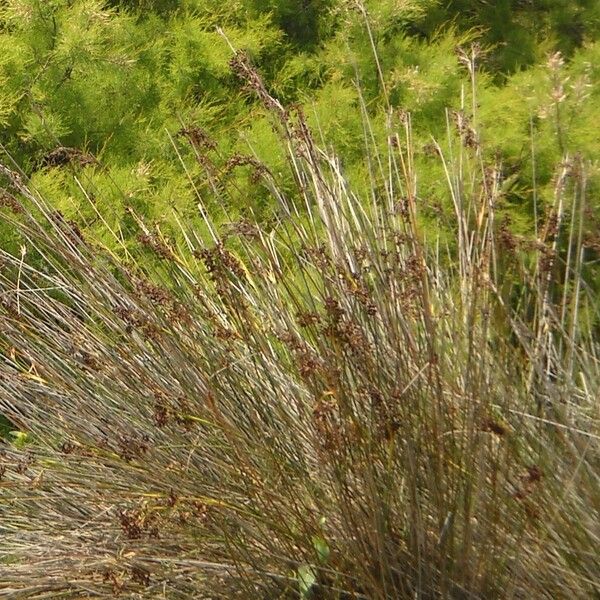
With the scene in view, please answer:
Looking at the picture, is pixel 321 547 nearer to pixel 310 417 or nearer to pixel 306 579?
pixel 306 579

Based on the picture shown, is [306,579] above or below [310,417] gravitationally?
below

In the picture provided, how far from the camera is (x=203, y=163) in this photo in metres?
2.26

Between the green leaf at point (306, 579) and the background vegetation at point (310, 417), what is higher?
the background vegetation at point (310, 417)

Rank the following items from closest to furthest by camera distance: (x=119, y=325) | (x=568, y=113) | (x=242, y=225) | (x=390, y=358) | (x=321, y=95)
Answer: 1. (x=242, y=225)
2. (x=390, y=358)
3. (x=119, y=325)
4. (x=568, y=113)
5. (x=321, y=95)

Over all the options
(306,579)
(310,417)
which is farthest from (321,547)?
(310,417)

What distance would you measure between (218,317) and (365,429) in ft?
1.86

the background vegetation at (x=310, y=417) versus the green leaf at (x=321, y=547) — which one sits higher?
the background vegetation at (x=310, y=417)

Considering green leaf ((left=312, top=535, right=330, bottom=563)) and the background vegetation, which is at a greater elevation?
the background vegetation

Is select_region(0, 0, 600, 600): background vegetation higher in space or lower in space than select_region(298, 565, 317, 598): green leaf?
higher

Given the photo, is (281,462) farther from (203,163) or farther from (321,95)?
(321,95)

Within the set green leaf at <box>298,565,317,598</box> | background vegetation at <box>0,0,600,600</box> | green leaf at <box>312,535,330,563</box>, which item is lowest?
green leaf at <box>298,565,317,598</box>

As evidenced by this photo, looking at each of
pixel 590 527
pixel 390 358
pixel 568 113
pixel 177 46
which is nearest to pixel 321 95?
pixel 177 46

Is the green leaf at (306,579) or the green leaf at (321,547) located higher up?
the green leaf at (321,547)

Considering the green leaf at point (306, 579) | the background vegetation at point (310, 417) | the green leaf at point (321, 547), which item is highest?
the background vegetation at point (310, 417)
